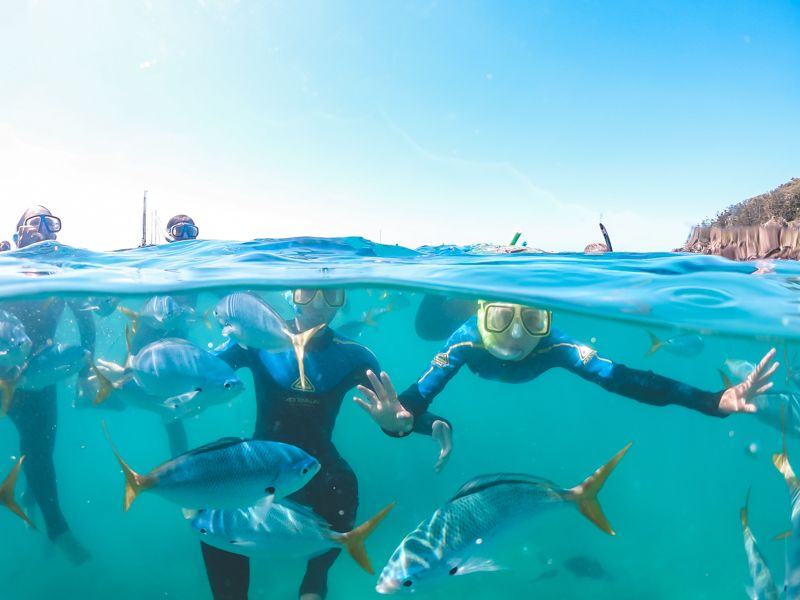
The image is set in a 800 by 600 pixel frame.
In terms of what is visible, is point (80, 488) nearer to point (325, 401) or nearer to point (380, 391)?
point (325, 401)

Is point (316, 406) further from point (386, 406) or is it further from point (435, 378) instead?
point (386, 406)

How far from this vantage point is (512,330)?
5.28 m

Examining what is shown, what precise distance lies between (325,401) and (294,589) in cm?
447

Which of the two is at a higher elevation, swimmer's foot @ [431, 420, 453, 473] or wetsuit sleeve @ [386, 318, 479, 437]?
wetsuit sleeve @ [386, 318, 479, 437]

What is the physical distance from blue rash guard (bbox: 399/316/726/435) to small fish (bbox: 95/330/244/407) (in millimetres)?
1830

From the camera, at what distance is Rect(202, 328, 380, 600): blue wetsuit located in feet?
17.2

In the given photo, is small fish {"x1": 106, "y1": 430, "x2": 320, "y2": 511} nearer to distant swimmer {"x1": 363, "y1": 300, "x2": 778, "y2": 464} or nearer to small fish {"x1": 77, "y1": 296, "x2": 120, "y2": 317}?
distant swimmer {"x1": 363, "y1": 300, "x2": 778, "y2": 464}

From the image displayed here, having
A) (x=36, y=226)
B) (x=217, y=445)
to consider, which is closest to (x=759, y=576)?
(x=217, y=445)

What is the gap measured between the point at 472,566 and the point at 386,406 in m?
1.46

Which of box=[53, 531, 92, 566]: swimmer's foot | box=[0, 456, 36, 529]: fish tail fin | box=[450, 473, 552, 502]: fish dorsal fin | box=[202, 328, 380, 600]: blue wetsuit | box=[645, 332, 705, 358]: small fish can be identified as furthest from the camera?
box=[645, 332, 705, 358]: small fish

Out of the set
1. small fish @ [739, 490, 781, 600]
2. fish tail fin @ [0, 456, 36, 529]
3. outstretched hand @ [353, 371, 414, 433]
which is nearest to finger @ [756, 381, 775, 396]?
small fish @ [739, 490, 781, 600]

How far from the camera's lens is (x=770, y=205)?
71.2 feet

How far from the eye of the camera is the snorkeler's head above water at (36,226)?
8.47m

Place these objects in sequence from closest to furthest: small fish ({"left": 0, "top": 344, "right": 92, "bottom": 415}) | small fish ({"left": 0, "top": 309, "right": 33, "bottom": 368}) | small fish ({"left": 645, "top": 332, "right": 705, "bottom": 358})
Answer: small fish ({"left": 0, "top": 309, "right": 33, "bottom": 368}) → small fish ({"left": 0, "top": 344, "right": 92, "bottom": 415}) → small fish ({"left": 645, "top": 332, "right": 705, "bottom": 358})
